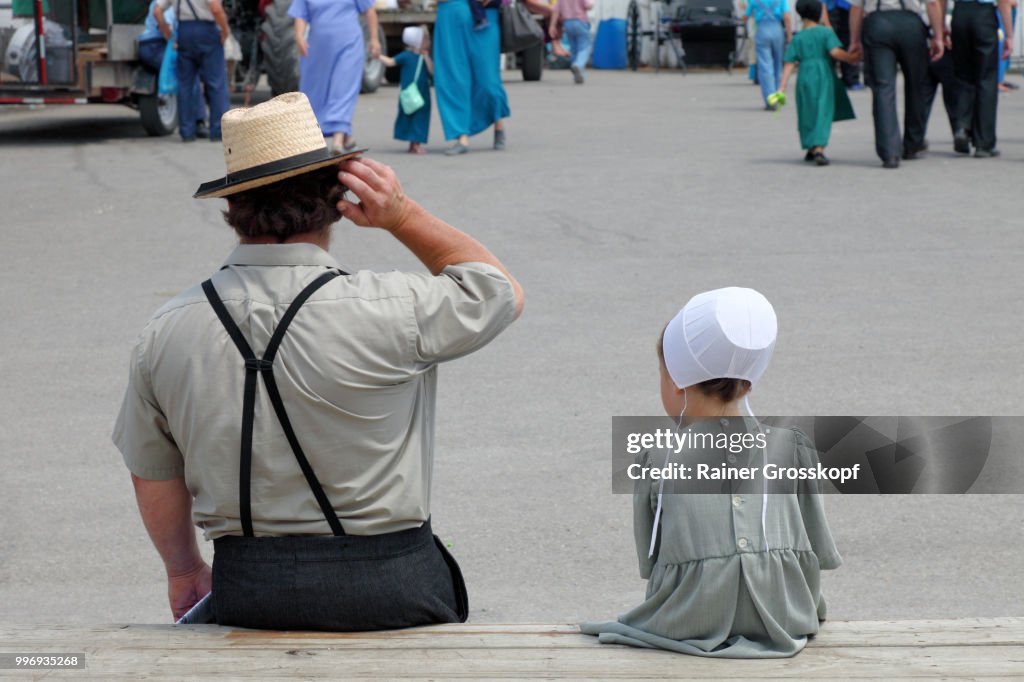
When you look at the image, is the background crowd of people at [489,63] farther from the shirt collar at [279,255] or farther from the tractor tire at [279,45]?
the shirt collar at [279,255]

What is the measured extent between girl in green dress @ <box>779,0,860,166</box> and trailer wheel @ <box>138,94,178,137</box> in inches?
282

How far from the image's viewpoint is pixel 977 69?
13266 millimetres

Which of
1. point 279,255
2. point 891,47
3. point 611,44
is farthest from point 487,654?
point 611,44

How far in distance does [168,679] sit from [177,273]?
6418mm

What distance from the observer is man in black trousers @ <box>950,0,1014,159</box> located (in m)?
13.1

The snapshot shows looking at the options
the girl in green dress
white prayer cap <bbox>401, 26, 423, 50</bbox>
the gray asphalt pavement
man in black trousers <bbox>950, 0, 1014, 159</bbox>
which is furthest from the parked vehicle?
man in black trousers <bbox>950, 0, 1014, 159</bbox>

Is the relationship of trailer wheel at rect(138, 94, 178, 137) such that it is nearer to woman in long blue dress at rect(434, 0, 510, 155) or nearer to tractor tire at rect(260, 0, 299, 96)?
tractor tire at rect(260, 0, 299, 96)

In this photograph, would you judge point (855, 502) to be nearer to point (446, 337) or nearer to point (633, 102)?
point (446, 337)

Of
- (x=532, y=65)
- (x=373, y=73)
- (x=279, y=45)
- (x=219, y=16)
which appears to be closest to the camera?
(x=219, y=16)

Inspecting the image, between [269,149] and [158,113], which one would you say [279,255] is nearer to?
[269,149]

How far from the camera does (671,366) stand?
9.75 feet

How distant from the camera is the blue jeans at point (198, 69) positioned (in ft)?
50.0

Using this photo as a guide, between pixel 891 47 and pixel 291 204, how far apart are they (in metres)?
10.7

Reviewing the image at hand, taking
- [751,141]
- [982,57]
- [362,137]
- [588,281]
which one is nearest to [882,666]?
[588,281]
